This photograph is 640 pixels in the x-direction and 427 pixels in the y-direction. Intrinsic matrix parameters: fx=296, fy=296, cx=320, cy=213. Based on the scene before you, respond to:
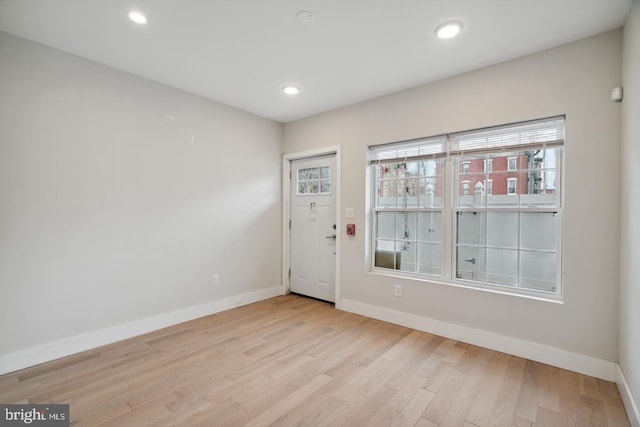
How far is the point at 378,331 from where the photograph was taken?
3.20m

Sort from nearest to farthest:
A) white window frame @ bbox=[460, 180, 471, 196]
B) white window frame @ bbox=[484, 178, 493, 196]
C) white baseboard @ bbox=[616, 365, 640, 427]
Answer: white baseboard @ bbox=[616, 365, 640, 427]
white window frame @ bbox=[484, 178, 493, 196]
white window frame @ bbox=[460, 180, 471, 196]

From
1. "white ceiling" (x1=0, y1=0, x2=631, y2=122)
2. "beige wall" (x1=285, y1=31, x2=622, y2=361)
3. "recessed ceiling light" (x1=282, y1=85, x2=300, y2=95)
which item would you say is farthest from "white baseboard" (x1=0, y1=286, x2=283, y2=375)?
"recessed ceiling light" (x1=282, y1=85, x2=300, y2=95)

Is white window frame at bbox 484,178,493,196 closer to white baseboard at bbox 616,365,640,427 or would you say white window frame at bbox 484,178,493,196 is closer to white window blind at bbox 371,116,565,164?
white window blind at bbox 371,116,565,164

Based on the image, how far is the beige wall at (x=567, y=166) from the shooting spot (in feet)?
7.47

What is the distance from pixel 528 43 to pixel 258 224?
11.7 feet

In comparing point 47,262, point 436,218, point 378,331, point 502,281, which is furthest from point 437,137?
point 47,262

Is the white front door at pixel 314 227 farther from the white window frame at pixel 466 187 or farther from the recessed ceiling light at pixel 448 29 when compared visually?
the recessed ceiling light at pixel 448 29

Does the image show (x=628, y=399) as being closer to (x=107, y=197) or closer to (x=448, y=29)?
(x=448, y=29)

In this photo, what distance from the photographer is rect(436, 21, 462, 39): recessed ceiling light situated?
2197 millimetres

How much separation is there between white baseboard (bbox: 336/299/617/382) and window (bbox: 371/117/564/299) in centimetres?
45

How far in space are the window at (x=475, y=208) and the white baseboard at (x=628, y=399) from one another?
65 cm

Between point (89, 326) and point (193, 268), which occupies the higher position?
point (193, 268)

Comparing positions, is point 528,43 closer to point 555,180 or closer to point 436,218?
point 555,180

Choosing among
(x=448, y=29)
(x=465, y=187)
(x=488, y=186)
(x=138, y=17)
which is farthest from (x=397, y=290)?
(x=138, y=17)
